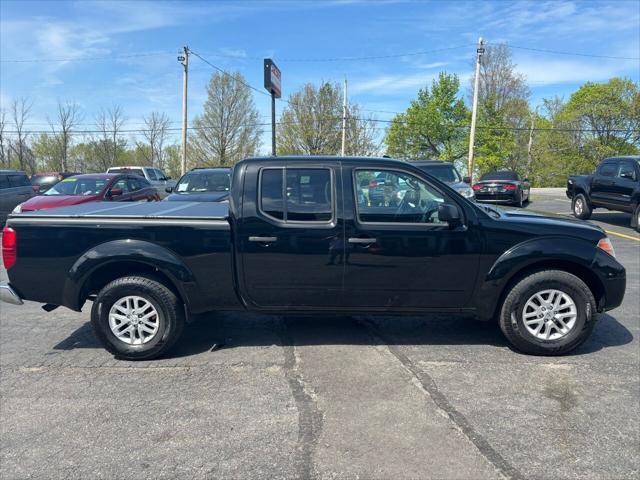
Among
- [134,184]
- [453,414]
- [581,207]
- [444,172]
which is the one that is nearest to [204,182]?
[134,184]

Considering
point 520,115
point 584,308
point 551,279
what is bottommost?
point 584,308

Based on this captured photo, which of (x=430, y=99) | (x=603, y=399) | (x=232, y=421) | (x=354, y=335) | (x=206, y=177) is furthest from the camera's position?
(x=430, y=99)

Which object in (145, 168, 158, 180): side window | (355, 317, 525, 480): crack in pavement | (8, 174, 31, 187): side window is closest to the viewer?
(355, 317, 525, 480): crack in pavement

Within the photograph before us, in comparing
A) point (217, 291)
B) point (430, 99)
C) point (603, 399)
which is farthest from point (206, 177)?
point (430, 99)

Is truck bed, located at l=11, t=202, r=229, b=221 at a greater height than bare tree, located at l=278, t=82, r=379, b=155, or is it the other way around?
bare tree, located at l=278, t=82, r=379, b=155

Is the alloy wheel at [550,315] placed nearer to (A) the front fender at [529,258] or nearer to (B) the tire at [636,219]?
(A) the front fender at [529,258]

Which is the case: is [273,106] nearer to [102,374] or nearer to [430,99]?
[102,374]

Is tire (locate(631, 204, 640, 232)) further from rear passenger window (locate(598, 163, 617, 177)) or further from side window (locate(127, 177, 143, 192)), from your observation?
side window (locate(127, 177, 143, 192))

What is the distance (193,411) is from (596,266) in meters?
3.68

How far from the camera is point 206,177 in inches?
444

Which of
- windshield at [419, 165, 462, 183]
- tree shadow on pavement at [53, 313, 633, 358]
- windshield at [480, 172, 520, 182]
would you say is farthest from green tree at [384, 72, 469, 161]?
tree shadow on pavement at [53, 313, 633, 358]

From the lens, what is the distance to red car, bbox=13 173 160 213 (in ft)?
35.9

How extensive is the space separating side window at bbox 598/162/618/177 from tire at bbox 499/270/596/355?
1143cm

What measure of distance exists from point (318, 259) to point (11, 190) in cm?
1371
